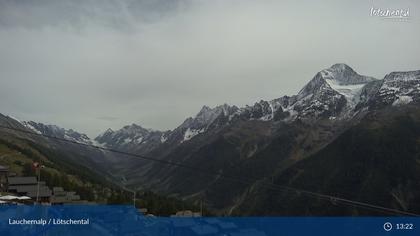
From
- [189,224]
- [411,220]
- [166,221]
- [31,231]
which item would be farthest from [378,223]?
[166,221]

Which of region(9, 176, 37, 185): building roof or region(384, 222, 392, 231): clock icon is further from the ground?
region(9, 176, 37, 185): building roof

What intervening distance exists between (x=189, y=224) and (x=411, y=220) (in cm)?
2052

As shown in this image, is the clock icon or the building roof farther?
the building roof

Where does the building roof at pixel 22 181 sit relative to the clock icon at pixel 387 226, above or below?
above

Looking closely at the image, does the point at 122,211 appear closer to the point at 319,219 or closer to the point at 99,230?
the point at 99,230

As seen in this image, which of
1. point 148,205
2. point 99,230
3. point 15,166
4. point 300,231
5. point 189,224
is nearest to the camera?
point 300,231

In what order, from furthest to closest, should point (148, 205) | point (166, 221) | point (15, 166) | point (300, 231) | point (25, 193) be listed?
point (15, 166)
point (148, 205)
point (25, 193)
point (166, 221)
point (300, 231)

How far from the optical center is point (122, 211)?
Result: 49.2 metres

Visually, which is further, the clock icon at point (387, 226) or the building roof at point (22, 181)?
the building roof at point (22, 181)

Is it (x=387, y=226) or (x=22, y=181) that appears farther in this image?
(x=22, y=181)

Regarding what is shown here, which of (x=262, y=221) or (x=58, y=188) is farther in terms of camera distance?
(x=58, y=188)

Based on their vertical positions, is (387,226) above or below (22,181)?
below

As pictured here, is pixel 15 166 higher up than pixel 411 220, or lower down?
higher up

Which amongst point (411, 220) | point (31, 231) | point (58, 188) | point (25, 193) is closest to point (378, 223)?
point (411, 220)
